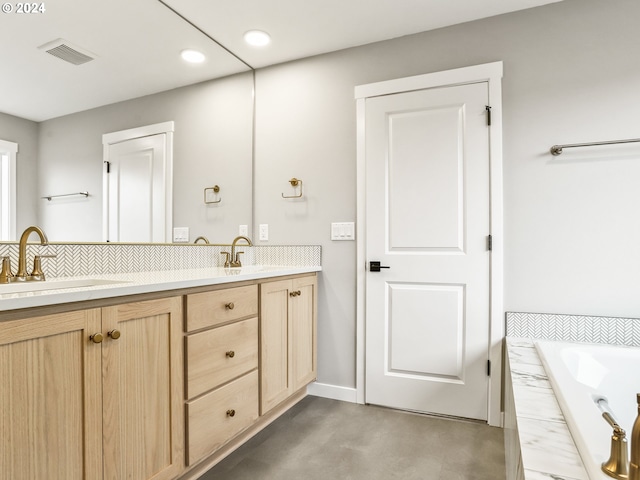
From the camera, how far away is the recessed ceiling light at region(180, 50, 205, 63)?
7.46 feet

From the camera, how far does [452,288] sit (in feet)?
7.27

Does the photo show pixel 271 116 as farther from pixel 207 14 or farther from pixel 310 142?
pixel 207 14

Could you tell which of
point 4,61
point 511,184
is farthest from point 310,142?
point 4,61

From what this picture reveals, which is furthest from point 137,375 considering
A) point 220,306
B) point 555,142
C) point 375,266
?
point 555,142

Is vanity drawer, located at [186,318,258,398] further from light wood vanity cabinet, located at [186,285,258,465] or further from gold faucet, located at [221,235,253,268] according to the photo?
gold faucet, located at [221,235,253,268]

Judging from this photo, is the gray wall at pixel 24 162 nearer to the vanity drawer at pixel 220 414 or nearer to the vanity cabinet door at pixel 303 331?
the vanity drawer at pixel 220 414

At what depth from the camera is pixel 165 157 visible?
2111mm

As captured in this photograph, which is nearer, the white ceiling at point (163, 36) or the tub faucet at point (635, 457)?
the tub faucet at point (635, 457)

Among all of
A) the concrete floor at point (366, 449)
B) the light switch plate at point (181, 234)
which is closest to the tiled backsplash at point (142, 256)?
the light switch plate at point (181, 234)

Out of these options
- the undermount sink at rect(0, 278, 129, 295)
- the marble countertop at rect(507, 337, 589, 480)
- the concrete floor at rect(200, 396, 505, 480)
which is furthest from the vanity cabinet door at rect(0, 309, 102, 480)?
the marble countertop at rect(507, 337, 589, 480)

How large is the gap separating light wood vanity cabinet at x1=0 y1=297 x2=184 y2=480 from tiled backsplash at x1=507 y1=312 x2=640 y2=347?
5.80 ft

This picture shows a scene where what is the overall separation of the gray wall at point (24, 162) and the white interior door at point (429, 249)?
171cm

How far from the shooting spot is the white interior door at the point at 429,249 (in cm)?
216

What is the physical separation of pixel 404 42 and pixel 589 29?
980 millimetres
